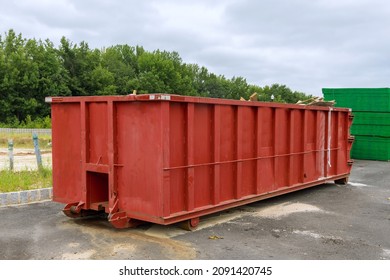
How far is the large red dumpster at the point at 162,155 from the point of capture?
5.92 metres

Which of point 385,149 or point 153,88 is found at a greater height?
point 153,88

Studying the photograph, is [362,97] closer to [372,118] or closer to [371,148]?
[372,118]

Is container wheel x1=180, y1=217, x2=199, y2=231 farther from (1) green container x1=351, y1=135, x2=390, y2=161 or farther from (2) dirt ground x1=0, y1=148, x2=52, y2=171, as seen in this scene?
(1) green container x1=351, y1=135, x2=390, y2=161

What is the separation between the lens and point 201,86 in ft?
237

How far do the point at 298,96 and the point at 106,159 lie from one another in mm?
75249

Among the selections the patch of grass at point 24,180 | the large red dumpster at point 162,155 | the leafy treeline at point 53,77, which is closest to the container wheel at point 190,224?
the large red dumpster at point 162,155

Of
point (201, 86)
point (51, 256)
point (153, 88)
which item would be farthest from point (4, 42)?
point (51, 256)

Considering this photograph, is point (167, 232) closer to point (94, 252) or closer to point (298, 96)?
point (94, 252)

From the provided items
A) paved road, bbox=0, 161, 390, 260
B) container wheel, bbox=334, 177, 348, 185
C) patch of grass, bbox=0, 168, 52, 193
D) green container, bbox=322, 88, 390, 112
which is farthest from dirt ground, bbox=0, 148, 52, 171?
green container, bbox=322, 88, 390, 112

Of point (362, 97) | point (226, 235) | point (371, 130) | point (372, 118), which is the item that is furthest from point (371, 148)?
point (226, 235)

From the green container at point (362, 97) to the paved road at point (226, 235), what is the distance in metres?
9.51

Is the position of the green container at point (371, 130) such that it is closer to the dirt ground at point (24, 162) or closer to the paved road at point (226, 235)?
the paved road at point (226, 235)

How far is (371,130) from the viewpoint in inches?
675

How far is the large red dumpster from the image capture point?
5.92 meters
